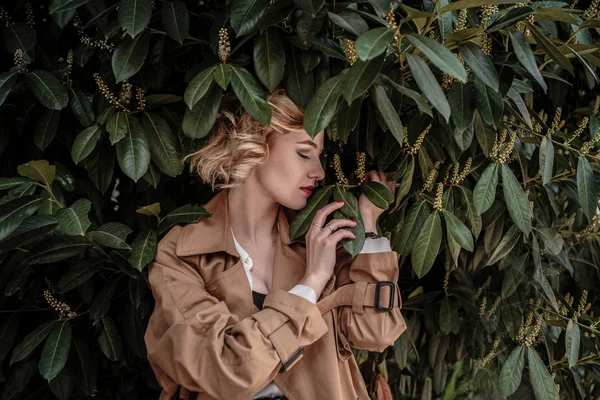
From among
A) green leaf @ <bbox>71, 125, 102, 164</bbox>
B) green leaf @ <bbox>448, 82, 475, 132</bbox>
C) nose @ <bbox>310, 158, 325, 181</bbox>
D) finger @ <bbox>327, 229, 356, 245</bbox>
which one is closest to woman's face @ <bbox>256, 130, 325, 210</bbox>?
nose @ <bbox>310, 158, 325, 181</bbox>

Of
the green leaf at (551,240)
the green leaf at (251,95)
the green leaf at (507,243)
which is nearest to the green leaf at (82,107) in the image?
the green leaf at (251,95)

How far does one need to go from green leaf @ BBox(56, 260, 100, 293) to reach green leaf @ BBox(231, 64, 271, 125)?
23.9 inches

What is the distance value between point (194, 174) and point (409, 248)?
24.6 inches

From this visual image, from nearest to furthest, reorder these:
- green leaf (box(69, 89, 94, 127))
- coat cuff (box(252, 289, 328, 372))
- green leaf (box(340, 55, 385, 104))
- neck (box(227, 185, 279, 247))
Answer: green leaf (box(340, 55, 385, 104))
coat cuff (box(252, 289, 328, 372))
neck (box(227, 185, 279, 247))
green leaf (box(69, 89, 94, 127))

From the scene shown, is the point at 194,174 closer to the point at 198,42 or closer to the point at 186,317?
the point at 198,42

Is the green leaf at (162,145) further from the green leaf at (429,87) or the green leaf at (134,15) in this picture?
the green leaf at (429,87)

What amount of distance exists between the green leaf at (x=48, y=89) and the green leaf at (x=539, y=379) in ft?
4.58

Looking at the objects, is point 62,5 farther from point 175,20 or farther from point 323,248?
point 323,248

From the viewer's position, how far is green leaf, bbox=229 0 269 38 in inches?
Result: 68.2

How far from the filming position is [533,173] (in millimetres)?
2217

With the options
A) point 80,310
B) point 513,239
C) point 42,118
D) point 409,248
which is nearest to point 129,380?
point 80,310

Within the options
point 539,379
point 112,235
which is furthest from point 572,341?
point 112,235

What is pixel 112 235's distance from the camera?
74.5 inches

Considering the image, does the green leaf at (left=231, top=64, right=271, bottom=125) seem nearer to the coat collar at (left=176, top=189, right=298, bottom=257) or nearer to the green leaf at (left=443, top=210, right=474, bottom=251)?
the coat collar at (left=176, top=189, right=298, bottom=257)
